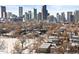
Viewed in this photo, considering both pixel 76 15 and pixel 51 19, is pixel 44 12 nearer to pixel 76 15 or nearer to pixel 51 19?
pixel 51 19

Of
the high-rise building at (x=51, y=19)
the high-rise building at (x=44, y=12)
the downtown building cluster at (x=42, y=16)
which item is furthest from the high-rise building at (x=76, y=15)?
the high-rise building at (x=44, y=12)

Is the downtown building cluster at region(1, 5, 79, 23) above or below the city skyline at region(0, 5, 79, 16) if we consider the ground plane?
below

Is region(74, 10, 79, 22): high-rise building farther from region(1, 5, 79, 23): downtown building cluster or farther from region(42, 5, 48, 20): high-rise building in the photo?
region(42, 5, 48, 20): high-rise building

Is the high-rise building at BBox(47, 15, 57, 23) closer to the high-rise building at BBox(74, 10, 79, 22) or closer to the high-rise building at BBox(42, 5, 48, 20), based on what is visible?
the high-rise building at BBox(42, 5, 48, 20)

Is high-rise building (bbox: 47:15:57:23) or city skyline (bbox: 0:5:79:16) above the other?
city skyline (bbox: 0:5:79:16)

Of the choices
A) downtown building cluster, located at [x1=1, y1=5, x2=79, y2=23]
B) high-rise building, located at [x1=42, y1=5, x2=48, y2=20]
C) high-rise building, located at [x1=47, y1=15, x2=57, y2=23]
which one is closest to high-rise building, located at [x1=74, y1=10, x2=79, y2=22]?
downtown building cluster, located at [x1=1, y1=5, x2=79, y2=23]

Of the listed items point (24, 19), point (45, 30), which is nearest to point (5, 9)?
point (24, 19)

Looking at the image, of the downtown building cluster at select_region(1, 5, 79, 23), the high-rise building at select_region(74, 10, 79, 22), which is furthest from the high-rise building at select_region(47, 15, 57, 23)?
the high-rise building at select_region(74, 10, 79, 22)

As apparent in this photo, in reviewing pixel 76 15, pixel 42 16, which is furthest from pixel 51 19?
pixel 76 15
